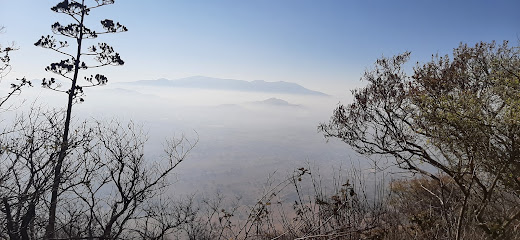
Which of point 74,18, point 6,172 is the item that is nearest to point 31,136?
point 6,172

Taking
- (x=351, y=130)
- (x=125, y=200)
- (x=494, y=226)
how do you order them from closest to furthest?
(x=494, y=226) → (x=125, y=200) → (x=351, y=130)

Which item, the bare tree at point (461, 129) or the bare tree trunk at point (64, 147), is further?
the bare tree trunk at point (64, 147)

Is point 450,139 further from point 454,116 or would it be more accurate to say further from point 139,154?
point 139,154

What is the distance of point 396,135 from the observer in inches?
400

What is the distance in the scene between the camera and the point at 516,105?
13.7 feet

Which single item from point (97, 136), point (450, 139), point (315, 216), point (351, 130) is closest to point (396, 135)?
point (351, 130)

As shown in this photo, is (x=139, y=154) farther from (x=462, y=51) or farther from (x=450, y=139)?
(x=462, y=51)

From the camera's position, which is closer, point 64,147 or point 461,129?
point 461,129

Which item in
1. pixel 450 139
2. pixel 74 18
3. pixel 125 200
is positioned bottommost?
pixel 125 200

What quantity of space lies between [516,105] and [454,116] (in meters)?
0.76

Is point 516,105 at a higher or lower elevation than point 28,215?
higher

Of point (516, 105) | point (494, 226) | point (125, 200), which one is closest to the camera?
point (494, 226)

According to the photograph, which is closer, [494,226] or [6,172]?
[494,226]

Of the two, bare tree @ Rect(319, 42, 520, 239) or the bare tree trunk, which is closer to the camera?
bare tree @ Rect(319, 42, 520, 239)
